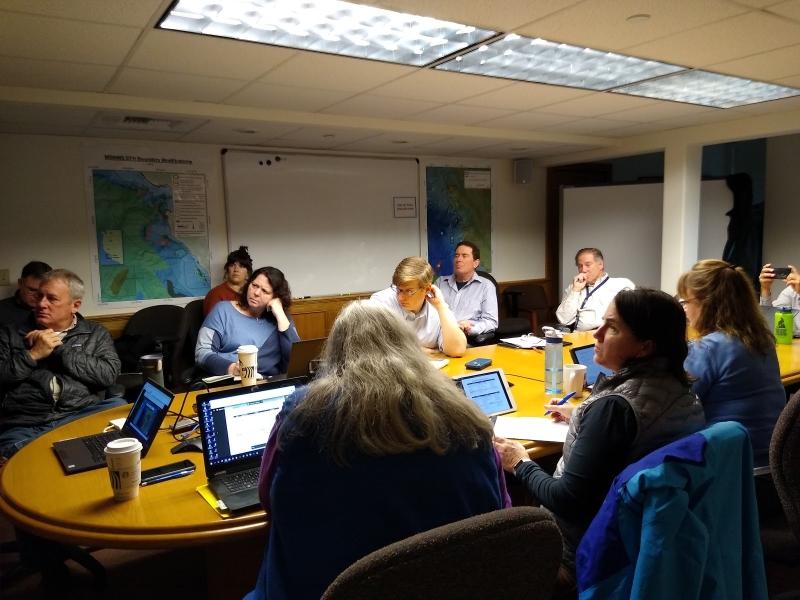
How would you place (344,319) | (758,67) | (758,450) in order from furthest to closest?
(758,67), (758,450), (344,319)

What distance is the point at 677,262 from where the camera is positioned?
5.28 m

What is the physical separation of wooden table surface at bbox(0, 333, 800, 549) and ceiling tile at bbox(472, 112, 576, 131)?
3.16 meters

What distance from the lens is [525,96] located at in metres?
3.74

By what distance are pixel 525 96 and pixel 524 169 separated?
2798mm

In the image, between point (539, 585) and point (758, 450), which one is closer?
point (539, 585)

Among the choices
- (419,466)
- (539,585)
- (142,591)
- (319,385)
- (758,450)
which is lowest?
(142,591)

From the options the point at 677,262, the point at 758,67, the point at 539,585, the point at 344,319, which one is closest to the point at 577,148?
the point at 677,262

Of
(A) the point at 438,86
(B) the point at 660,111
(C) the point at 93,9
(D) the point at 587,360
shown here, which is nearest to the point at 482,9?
(A) the point at 438,86

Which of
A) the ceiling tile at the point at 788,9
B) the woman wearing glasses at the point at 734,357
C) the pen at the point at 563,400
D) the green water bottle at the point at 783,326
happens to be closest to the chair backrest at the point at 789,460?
the woman wearing glasses at the point at 734,357

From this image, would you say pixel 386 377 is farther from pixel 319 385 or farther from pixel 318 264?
pixel 318 264

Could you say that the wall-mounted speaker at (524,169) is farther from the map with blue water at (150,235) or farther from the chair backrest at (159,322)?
the chair backrest at (159,322)

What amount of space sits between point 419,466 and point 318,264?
4.46 m

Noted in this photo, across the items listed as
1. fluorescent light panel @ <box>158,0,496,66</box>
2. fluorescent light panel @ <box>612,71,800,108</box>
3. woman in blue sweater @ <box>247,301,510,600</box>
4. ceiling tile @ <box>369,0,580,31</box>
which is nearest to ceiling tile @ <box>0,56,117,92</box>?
fluorescent light panel @ <box>158,0,496,66</box>

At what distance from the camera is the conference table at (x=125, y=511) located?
1373 millimetres
